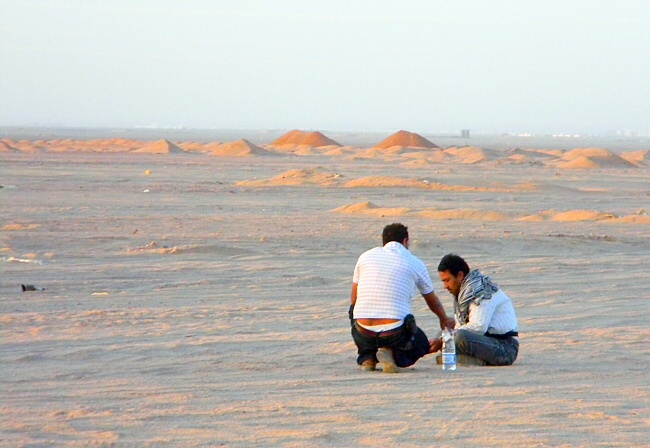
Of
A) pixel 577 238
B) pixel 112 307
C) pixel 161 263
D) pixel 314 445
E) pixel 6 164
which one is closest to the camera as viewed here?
pixel 314 445

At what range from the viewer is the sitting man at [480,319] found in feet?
25.0

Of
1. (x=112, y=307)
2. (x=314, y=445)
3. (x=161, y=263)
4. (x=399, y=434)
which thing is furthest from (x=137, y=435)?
(x=161, y=263)

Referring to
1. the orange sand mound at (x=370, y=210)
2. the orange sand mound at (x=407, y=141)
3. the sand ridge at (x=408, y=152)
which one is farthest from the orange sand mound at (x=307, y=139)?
the orange sand mound at (x=370, y=210)

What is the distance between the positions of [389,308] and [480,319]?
2.40ft

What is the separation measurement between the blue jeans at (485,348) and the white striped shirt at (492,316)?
86 mm

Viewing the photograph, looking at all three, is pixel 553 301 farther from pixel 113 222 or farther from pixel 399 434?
pixel 113 222

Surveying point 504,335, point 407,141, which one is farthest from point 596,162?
point 504,335

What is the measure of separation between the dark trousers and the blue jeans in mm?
274

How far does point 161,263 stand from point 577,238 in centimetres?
718

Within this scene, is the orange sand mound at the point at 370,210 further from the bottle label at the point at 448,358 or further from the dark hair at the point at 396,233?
the bottle label at the point at 448,358

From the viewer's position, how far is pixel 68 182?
106 ft

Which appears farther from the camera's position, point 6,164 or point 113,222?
point 6,164

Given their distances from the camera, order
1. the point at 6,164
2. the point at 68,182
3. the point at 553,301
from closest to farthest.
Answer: the point at 553,301 < the point at 68,182 < the point at 6,164

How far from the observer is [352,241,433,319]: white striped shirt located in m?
7.42
